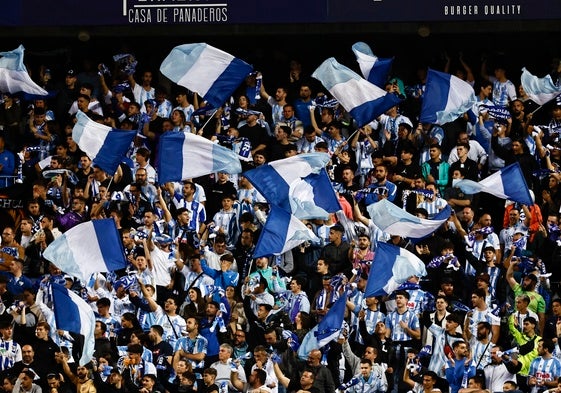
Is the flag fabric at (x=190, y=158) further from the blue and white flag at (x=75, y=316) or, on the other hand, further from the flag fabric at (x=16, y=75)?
the flag fabric at (x=16, y=75)

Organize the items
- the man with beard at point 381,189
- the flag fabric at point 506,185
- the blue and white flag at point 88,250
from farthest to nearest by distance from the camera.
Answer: the man with beard at point 381,189 < the flag fabric at point 506,185 < the blue and white flag at point 88,250

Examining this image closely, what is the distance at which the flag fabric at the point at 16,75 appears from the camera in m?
28.8

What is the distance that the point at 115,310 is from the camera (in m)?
25.8

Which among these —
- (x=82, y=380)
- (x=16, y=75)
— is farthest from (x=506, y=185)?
(x=16, y=75)

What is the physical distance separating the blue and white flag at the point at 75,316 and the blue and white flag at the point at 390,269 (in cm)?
335

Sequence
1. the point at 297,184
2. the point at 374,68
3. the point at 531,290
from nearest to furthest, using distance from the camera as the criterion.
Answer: the point at 531,290 < the point at 297,184 < the point at 374,68

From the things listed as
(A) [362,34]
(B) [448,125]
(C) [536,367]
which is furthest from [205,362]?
(A) [362,34]

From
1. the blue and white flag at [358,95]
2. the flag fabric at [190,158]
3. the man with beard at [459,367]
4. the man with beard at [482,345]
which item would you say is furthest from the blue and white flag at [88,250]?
the man with beard at [482,345]

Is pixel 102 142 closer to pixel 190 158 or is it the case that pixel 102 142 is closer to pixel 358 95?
pixel 190 158

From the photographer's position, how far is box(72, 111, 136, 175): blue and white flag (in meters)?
26.7

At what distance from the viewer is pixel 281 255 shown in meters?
26.4

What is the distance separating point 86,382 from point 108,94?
6782 mm

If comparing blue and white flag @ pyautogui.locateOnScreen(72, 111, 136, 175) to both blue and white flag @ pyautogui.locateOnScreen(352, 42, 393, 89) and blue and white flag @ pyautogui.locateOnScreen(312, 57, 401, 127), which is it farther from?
blue and white flag @ pyautogui.locateOnScreen(352, 42, 393, 89)

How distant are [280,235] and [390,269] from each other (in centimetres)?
151
